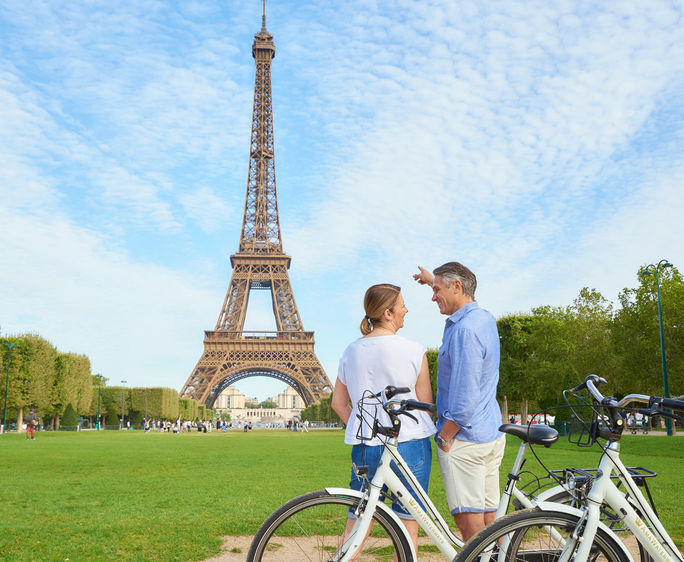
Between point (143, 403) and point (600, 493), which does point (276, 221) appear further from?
point (600, 493)

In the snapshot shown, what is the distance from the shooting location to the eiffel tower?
61.9 m

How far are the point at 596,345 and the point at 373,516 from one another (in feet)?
133

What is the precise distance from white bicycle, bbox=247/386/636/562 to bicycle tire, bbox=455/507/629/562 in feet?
0.74

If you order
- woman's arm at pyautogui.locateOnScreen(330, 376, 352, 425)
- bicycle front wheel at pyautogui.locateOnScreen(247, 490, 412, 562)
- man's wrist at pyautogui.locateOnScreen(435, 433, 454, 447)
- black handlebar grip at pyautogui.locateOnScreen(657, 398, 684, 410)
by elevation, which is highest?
woman's arm at pyautogui.locateOnScreen(330, 376, 352, 425)

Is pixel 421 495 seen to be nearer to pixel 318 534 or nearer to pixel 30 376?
pixel 318 534

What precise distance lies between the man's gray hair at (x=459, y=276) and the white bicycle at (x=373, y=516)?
0.85 m

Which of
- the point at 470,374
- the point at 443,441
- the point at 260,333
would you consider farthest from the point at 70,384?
the point at 470,374

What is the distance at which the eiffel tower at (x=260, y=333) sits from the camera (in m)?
61.9

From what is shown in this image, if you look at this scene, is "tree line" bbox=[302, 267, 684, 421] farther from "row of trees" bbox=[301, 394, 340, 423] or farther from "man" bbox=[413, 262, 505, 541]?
"man" bbox=[413, 262, 505, 541]

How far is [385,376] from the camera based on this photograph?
143 inches

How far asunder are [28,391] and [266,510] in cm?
4329

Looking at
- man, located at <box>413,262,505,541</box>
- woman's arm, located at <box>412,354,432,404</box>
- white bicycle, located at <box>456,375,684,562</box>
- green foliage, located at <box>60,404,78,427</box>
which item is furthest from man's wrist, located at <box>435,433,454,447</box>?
green foliage, located at <box>60,404,78,427</box>

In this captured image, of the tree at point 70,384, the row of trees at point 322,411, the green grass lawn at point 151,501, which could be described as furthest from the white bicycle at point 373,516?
the row of trees at point 322,411

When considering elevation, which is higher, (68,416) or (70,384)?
(70,384)
